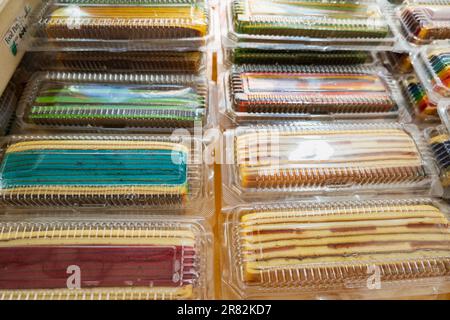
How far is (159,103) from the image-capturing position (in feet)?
5.81

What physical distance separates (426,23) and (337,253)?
4.78 feet

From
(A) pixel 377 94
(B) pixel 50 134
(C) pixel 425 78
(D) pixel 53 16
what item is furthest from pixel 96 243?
(C) pixel 425 78

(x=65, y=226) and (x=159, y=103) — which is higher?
(x=159, y=103)

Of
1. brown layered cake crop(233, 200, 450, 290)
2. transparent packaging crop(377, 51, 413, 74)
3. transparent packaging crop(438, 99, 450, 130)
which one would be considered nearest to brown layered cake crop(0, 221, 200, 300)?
brown layered cake crop(233, 200, 450, 290)

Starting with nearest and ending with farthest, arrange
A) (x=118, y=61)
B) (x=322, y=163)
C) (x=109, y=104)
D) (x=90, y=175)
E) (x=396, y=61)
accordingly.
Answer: (x=90, y=175)
(x=322, y=163)
(x=109, y=104)
(x=118, y=61)
(x=396, y=61)

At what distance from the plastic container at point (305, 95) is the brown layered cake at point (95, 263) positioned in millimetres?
772

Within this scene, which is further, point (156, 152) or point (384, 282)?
point (156, 152)

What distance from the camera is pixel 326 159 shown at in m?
1.64

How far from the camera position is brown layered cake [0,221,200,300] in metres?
1.27

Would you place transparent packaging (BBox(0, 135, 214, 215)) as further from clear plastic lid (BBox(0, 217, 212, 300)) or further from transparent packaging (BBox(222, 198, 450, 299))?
transparent packaging (BBox(222, 198, 450, 299))

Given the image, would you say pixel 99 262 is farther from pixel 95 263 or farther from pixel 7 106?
pixel 7 106

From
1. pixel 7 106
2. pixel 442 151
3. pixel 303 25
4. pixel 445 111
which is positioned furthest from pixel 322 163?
pixel 7 106

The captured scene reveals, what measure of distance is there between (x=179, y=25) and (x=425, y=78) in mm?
1313
